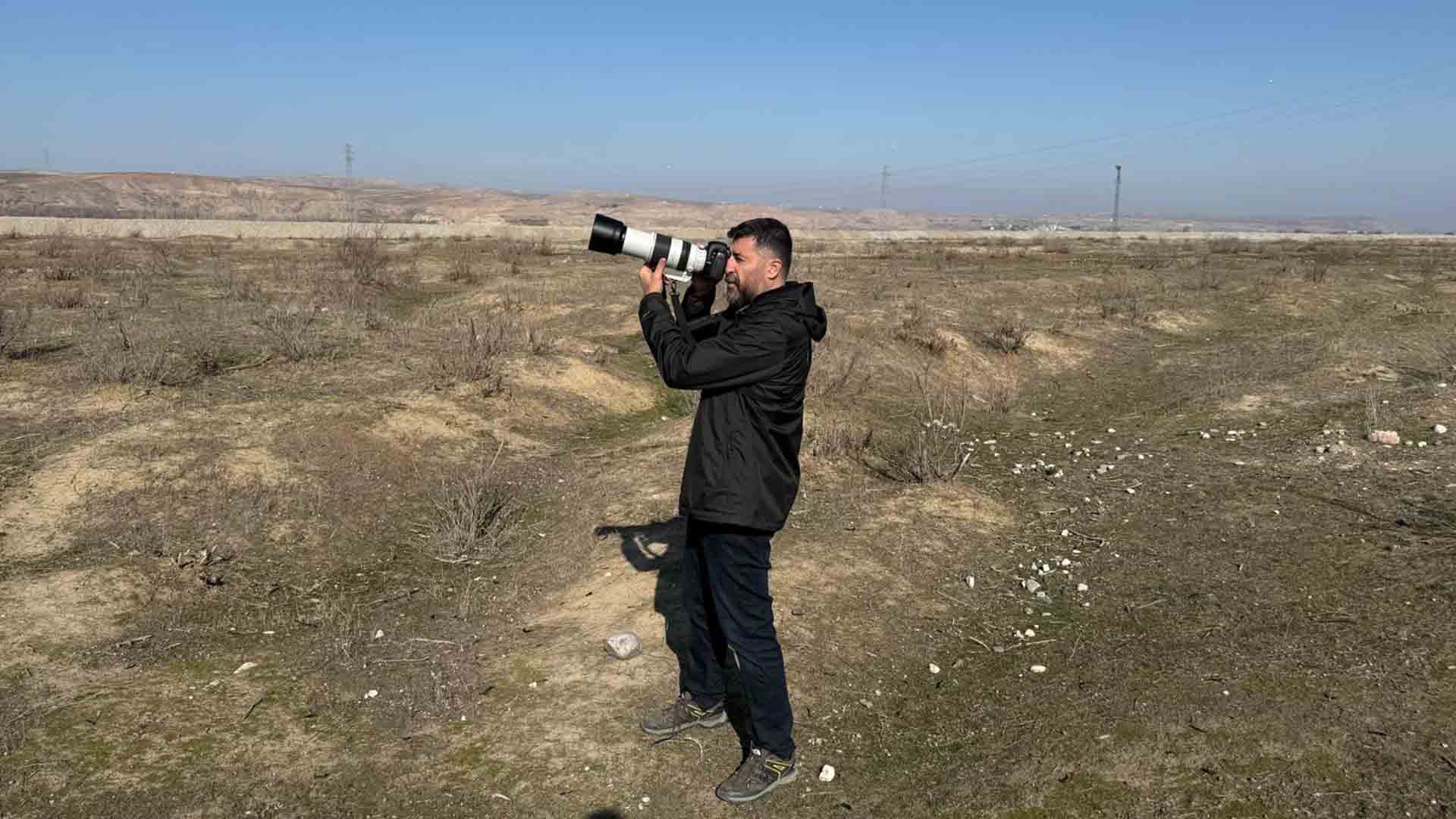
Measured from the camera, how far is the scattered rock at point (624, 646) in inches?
165

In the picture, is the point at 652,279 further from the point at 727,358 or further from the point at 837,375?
the point at 837,375

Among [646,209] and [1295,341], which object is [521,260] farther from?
[646,209]

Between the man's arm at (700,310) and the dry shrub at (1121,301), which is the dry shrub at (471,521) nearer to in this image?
the man's arm at (700,310)

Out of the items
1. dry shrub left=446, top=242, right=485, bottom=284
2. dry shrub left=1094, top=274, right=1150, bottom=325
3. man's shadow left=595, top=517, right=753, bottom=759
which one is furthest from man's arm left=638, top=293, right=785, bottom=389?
dry shrub left=446, top=242, right=485, bottom=284

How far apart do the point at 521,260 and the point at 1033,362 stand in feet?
42.0

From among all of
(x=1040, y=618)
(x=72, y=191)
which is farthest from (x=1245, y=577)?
(x=72, y=191)

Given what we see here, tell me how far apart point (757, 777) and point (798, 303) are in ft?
5.38

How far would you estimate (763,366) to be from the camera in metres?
3.07

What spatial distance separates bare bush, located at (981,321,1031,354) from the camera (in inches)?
457

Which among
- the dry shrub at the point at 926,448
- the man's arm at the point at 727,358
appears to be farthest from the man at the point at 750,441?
the dry shrub at the point at 926,448

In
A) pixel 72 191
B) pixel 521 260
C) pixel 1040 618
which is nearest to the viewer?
pixel 1040 618

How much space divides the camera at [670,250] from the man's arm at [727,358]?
1.20 feet

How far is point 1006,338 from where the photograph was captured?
1173 centimetres

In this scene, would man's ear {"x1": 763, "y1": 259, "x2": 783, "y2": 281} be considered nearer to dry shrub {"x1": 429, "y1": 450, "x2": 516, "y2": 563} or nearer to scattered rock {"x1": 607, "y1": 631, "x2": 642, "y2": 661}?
scattered rock {"x1": 607, "y1": 631, "x2": 642, "y2": 661}
